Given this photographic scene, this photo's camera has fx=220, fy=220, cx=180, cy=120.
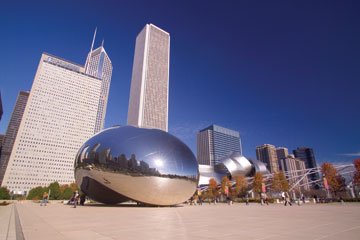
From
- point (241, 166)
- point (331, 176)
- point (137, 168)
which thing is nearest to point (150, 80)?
point (241, 166)

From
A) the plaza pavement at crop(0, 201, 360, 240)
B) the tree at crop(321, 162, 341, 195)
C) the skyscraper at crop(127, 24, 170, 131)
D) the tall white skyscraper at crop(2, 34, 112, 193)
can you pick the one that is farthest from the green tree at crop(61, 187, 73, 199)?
the tree at crop(321, 162, 341, 195)

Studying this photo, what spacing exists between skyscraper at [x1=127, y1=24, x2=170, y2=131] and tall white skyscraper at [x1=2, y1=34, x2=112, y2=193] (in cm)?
3802

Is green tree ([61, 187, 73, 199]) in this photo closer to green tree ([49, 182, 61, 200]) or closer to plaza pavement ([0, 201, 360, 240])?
green tree ([49, 182, 61, 200])

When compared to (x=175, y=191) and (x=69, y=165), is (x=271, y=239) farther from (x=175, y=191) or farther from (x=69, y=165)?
(x=69, y=165)

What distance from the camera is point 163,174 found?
19.0 m

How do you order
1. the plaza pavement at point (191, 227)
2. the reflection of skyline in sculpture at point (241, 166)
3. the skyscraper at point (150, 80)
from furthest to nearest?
the skyscraper at point (150, 80), the reflection of skyline in sculpture at point (241, 166), the plaza pavement at point (191, 227)

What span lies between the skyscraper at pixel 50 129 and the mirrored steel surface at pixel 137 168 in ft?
487

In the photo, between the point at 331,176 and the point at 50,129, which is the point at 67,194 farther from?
the point at 50,129

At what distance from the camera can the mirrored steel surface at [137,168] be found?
18719 millimetres

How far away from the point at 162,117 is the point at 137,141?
474 feet

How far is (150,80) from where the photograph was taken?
16750cm

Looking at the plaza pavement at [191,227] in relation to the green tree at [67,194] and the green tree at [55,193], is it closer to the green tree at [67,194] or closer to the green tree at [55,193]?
the green tree at [67,194]

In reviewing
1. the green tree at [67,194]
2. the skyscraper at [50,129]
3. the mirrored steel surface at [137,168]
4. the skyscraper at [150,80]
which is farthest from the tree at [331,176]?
the skyscraper at [50,129]

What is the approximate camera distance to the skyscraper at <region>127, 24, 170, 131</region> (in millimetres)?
158375
